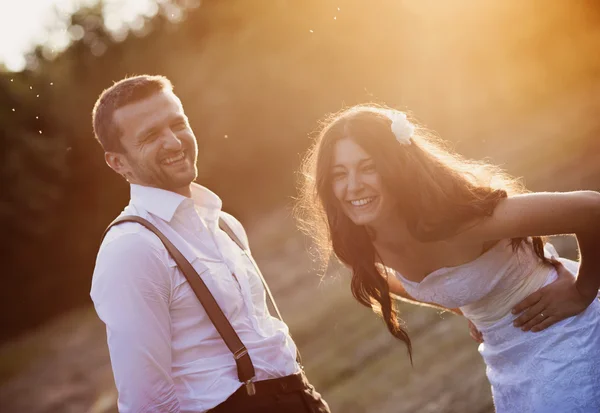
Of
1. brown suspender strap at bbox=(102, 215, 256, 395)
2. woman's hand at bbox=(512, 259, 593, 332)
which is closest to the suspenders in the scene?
brown suspender strap at bbox=(102, 215, 256, 395)

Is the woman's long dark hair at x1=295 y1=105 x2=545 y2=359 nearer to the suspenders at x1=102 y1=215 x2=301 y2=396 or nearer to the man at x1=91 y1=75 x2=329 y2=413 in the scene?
the man at x1=91 y1=75 x2=329 y2=413

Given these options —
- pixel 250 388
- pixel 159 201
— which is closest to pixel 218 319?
pixel 250 388

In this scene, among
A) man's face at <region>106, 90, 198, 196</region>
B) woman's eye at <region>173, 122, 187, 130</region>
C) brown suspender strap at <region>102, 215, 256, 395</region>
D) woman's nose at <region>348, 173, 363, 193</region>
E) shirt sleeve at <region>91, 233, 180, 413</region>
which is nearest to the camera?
shirt sleeve at <region>91, 233, 180, 413</region>

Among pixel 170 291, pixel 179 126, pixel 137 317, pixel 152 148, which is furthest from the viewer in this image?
pixel 179 126

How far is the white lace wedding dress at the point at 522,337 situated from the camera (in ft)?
7.64

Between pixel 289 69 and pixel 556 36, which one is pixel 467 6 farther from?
pixel 289 69

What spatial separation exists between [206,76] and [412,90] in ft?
17.1

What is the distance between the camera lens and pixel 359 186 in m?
2.36

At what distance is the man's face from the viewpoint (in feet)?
8.22

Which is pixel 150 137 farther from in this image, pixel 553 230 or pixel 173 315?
pixel 553 230

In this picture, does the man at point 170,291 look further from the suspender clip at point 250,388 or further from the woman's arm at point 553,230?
the woman's arm at point 553,230

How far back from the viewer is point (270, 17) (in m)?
16.0

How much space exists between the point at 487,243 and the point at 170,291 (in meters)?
1.18

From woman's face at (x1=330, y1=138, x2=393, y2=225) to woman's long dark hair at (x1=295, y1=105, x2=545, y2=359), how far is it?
3 cm
